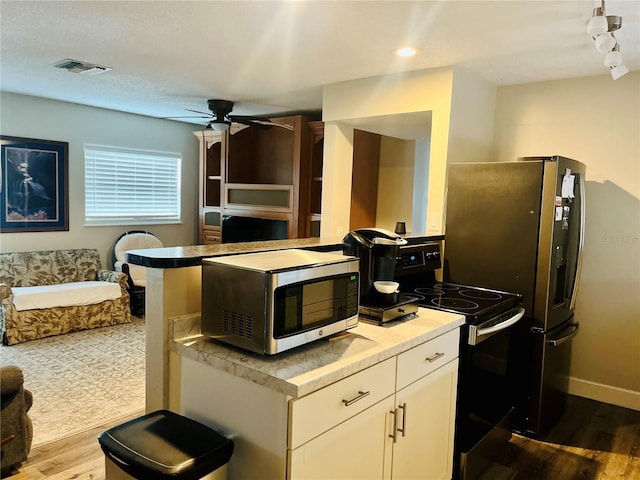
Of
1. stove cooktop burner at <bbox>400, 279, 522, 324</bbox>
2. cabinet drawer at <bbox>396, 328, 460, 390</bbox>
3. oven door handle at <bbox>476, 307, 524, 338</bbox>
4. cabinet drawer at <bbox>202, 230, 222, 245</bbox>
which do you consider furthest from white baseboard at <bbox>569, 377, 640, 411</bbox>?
cabinet drawer at <bbox>202, 230, 222, 245</bbox>

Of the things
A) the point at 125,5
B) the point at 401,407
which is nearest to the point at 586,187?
the point at 401,407

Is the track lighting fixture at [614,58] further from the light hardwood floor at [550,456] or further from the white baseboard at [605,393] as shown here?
the white baseboard at [605,393]

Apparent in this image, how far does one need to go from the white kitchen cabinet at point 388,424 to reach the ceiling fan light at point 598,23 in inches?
60.3

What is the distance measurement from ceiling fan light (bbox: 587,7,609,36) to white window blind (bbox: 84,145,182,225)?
5262 mm

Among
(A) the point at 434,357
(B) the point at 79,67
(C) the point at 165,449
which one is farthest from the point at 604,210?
(B) the point at 79,67

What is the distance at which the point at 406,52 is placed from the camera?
2.92 metres

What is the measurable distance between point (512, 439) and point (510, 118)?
238cm

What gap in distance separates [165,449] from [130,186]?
5199mm

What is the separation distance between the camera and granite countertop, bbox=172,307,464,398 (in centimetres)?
141

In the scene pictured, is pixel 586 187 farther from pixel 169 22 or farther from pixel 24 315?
pixel 24 315

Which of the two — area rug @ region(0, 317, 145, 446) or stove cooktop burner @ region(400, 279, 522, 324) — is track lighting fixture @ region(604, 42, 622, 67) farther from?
area rug @ region(0, 317, 145, 446)

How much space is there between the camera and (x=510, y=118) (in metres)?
3.72

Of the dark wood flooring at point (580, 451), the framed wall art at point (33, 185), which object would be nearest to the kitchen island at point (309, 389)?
the dark wood flooring at point (580, 451)

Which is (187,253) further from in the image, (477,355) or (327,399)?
(477,355)
